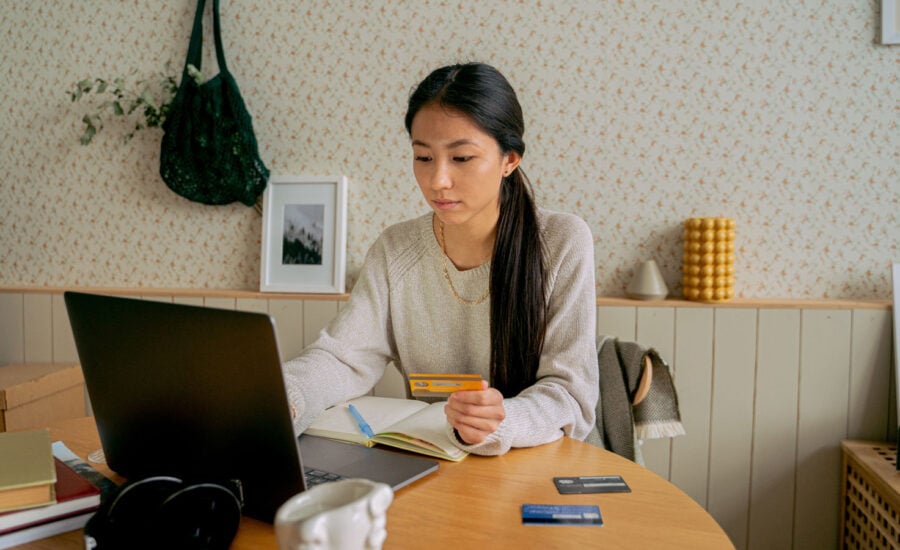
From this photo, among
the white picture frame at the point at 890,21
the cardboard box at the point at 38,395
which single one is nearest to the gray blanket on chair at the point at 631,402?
the white picture frame at the point at 890,21

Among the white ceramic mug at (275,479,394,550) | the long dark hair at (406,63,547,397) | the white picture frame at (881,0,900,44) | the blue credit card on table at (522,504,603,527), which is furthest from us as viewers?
the white picture frame at (881,0,900,44)

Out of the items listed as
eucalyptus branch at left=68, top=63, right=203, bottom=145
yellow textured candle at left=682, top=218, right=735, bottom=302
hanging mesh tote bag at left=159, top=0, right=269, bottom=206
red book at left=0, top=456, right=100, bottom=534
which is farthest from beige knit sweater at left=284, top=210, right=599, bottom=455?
eucalyptus branch at left=68, top=63, right=203, bottom=145

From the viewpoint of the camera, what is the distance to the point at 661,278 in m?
1.97

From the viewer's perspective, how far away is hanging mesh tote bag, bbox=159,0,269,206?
212 cm

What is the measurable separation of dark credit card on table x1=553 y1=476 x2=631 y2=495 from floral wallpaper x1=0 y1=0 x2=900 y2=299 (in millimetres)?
1305

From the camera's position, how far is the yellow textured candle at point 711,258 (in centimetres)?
188

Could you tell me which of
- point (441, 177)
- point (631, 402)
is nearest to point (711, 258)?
Result: point (631, 402)

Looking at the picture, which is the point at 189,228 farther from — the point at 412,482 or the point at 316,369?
the point at 412,482

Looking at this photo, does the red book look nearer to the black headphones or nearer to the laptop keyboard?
the black headphones

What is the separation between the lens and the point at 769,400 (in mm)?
1915

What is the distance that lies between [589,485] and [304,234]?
1.60m

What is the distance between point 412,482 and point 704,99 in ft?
5.47

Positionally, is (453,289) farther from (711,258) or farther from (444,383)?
(711,258)

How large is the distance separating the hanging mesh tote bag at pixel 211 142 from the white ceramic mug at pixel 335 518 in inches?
71.8
